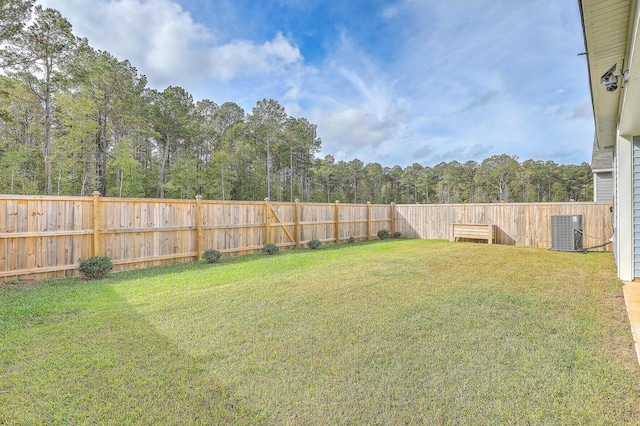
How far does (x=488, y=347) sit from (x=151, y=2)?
9.83m

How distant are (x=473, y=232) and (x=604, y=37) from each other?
9.14 m

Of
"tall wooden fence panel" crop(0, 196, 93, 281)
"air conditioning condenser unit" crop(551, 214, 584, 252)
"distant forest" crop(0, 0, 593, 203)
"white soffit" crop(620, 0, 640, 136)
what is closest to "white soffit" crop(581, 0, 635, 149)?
"white soffit" crop(620, 0, 640, 136)

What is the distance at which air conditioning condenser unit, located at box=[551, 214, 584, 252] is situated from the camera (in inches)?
331

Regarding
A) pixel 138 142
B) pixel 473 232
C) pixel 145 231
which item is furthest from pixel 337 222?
pixel 138 142

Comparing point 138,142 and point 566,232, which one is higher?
point 138,142

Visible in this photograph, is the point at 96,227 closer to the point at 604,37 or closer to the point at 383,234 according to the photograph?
the point at 604,37

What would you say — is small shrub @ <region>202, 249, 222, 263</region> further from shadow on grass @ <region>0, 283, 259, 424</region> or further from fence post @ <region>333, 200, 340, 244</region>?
fence post @ <region>333, 200, 340, 244</region>

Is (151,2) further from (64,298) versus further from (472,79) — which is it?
(472,79)

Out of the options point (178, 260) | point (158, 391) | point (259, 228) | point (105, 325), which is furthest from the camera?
point (259, 228)

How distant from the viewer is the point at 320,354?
94.0 inches

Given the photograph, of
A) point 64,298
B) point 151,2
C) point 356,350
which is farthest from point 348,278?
point 151,2

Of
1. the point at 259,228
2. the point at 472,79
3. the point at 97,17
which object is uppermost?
the point at 97,17

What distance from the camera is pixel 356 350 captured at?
96.7 inches

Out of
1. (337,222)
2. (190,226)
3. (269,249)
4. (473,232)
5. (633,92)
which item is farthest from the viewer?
(337,222)
